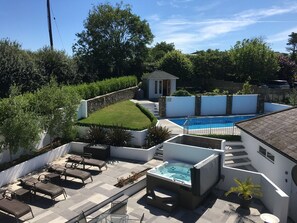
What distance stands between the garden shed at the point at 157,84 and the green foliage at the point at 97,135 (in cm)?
1700

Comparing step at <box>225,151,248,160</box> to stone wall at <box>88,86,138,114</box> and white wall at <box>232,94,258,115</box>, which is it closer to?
white wall at <box>232,94,258,115</box>

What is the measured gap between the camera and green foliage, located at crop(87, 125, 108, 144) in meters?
18.6

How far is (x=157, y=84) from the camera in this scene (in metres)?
35.5

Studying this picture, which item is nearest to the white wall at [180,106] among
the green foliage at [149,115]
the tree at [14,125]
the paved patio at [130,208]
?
the green foliage at [149,115]

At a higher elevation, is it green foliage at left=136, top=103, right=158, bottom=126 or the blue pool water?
green foliage at left=136, top=103, right=158, bottom=126

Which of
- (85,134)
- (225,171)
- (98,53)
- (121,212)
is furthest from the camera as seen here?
(98,53)

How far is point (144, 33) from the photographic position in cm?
4009

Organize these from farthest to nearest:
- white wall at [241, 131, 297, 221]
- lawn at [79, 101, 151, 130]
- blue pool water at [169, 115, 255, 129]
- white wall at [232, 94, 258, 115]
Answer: white wall at [232, 94, 258, 115]
blue pool water at [169, 115, 255, 129]
lawn at [79, 101, 151, 130]
white wall at [241, 131, 297, 221]

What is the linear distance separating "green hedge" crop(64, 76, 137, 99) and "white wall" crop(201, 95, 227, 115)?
32.9ft

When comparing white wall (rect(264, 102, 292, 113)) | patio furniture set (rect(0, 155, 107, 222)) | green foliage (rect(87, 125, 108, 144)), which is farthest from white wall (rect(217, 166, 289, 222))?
white wall (rect(264, 102, 292, 113))

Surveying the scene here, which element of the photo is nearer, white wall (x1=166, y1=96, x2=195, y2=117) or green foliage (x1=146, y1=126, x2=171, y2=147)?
green foliage (x1=146, y1=126, x2=171, y2=147)

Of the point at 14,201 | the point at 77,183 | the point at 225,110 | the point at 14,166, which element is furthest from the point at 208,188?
the point at 225,110

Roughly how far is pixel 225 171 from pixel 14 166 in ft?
35.8

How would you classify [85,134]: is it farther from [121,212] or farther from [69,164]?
[121,212]
